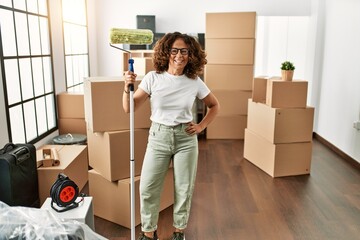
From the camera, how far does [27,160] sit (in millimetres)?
2285

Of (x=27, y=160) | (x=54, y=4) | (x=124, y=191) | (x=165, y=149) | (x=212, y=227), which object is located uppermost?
(x=54, y=4)

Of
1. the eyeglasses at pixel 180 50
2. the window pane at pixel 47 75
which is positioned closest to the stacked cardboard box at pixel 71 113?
the window pane at pixel 47 75

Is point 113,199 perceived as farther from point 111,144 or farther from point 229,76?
point 229,76

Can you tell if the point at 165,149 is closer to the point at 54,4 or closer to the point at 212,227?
the point at 212,227

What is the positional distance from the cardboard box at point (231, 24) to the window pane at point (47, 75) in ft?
7.64

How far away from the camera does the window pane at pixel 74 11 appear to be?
4148 mm

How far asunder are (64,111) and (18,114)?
85 cm

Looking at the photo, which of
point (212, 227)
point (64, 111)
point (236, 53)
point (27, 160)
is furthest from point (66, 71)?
point (212, 227)

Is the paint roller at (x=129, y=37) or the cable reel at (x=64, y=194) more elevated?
the paint roller at (x=129, y=37)

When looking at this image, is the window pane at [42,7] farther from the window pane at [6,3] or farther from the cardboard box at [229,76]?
the cardboard box at [229,76]

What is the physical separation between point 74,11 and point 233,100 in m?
2.56

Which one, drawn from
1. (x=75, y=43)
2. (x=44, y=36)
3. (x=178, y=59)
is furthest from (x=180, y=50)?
(x=75, y=43)

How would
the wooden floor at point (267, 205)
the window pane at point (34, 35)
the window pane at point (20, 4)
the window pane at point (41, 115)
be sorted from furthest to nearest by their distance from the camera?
the window pane at point (41, 115) → the window pane at point (34, 35) → the window pane at point (20, 4) → the wooden floor at point (267, 205)

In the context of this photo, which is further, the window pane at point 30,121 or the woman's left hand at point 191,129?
the window pane at point 30,121
